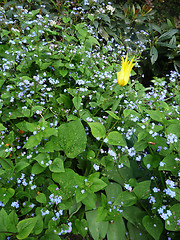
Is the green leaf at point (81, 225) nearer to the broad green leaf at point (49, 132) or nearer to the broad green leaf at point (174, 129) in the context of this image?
the broad green leaf at point (49, 132)

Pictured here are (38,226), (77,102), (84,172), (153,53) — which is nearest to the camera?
(38,226)

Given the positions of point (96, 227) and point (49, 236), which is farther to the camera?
point (96, 227)

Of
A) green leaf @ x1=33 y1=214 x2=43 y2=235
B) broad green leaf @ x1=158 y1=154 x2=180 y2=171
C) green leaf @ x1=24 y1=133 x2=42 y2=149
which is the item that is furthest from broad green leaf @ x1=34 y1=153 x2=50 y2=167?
broad green leaf @ x1=158 y1=154 x2=180 y2=171

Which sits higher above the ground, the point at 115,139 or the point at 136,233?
the point at 115,139

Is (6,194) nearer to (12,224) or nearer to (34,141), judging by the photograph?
(12,224)

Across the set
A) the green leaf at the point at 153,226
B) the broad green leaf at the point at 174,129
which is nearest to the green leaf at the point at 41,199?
the green leaf at the point at 153,226

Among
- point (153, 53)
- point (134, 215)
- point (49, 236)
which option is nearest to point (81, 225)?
point (49, 236)

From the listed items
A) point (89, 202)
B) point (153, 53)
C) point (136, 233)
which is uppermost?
point (153, 53)
